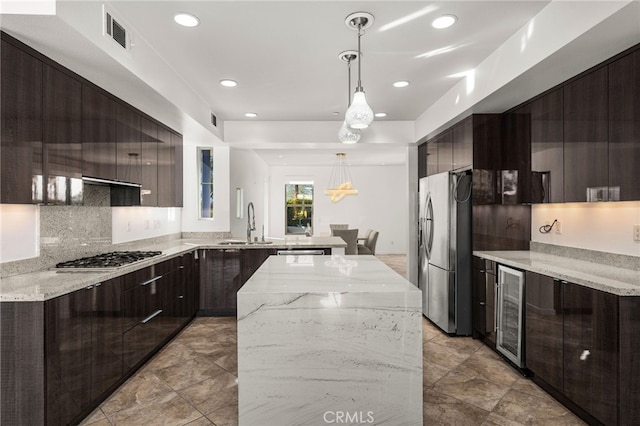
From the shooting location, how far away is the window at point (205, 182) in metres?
5.43

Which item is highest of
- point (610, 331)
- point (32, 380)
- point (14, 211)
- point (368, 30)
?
point (368, 30)

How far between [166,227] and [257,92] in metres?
2.20

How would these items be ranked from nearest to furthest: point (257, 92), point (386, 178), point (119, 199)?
point (119, 199) → point (257, 92) → point (386, 178)

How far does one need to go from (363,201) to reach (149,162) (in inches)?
295

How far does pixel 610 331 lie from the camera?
6.88 ft

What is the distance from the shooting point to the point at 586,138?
2.68 metres

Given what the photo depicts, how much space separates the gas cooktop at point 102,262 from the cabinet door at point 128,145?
676 millimetres

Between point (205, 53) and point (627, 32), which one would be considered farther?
point (205, 53)

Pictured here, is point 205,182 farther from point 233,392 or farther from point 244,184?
point 233,392

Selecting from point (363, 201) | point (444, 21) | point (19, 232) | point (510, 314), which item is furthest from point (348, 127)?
point (363, 201)

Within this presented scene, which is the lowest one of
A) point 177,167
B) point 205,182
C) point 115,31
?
point 205,182

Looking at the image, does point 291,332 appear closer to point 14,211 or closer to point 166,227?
point 14,211

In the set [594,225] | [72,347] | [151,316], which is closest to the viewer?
[72,347]

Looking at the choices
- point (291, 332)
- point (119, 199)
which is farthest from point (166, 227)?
point (291, 332)
